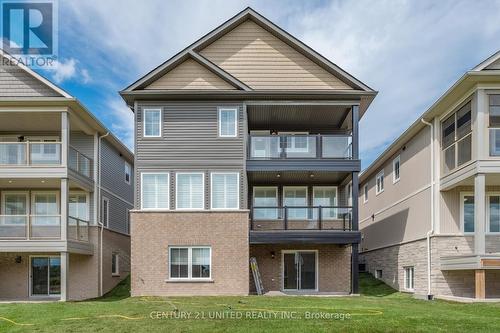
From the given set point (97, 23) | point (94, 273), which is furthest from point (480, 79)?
point (94, 273)

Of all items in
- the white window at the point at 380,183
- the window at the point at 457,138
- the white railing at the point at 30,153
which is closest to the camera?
the window at the point at 457,138

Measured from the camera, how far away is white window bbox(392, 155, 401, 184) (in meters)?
21.6

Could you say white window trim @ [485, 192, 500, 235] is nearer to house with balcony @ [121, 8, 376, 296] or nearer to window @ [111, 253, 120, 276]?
house with balcony @ [121, 8, 376, 296]

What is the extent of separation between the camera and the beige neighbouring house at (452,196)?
48.5 ft

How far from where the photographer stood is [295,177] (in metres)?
19.5

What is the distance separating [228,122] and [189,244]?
17.3ft

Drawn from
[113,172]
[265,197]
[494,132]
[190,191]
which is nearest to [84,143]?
[113,172]

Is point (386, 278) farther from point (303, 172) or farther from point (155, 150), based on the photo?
point (155, 150)

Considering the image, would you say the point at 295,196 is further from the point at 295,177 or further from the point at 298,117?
the point at 298,117

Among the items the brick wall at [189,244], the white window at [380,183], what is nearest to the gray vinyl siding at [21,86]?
the brick wall at [189,244]

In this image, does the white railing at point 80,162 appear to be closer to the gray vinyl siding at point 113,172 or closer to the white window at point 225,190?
the gray vinyl siding at point 113,172

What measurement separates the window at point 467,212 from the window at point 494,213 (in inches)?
27.1

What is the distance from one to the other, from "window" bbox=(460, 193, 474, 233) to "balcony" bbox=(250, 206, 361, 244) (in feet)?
13.3

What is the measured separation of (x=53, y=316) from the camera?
38.4ft
